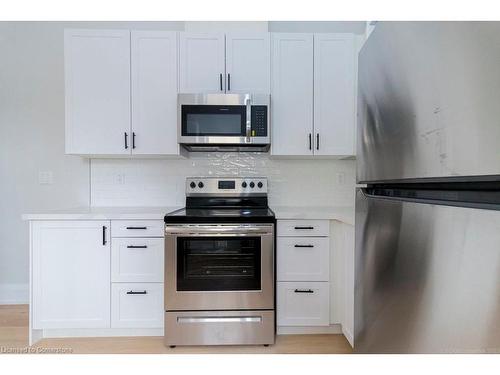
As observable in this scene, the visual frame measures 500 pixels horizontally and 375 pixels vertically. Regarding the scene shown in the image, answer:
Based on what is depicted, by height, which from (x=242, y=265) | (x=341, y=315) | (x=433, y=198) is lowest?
(x=341, y=315)

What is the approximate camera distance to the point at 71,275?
2.02m

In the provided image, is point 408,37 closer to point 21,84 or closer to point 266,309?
point 266,309

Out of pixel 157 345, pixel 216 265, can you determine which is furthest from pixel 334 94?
pixel 157 345

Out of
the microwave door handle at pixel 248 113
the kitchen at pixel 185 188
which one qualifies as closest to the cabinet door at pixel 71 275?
the kitchen at pixel 185 188

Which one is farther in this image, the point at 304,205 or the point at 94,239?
the point at 304,205

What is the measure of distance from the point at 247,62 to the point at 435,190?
201cm

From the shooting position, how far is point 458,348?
48 centimetres

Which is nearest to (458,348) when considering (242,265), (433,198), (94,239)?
(433,198)

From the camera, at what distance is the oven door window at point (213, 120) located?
86.6 inches

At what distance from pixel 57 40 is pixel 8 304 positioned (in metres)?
2.42

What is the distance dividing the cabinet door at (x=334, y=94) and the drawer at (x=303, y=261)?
772mm

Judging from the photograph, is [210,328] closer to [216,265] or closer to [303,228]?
[216,265]

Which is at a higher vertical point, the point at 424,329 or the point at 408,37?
the point at 408,37

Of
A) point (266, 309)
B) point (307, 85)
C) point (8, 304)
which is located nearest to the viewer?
point (266, 309)
